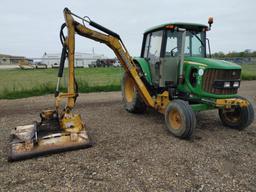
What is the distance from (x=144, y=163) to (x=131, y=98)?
11.1ft

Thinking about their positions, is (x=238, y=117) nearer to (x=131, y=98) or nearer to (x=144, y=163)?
(x=144, y=163)

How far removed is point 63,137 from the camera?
12.6 feet

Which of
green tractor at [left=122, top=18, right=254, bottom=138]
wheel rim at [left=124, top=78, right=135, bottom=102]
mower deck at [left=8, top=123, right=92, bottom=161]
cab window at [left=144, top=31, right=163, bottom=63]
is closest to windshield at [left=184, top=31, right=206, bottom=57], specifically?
green tractor at [left=122, top=18, right=254, bottom=138]

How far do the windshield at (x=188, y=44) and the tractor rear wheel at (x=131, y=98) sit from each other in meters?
1.38

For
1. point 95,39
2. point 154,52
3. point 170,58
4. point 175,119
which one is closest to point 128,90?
point 154,52

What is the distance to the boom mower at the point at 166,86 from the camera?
3.90m

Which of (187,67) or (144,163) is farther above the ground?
(187,67)

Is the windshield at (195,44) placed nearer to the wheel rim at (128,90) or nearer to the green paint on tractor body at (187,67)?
the green paint on tractor body at (187,67)

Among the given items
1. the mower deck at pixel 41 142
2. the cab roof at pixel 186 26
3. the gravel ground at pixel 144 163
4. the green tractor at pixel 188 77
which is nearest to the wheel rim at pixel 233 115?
the green tractor at pixel 188 77

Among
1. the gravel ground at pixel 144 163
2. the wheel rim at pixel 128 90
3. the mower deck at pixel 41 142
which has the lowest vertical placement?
the gravel ground at pixel 144 163

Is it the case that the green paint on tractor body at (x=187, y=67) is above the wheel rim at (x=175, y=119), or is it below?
above

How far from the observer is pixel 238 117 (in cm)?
499

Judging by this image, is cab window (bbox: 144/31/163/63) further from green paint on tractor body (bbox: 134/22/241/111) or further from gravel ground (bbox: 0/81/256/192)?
gravel ground (bbox: 0/81/256/192)

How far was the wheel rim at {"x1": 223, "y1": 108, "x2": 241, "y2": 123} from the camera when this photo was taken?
4965 mm
